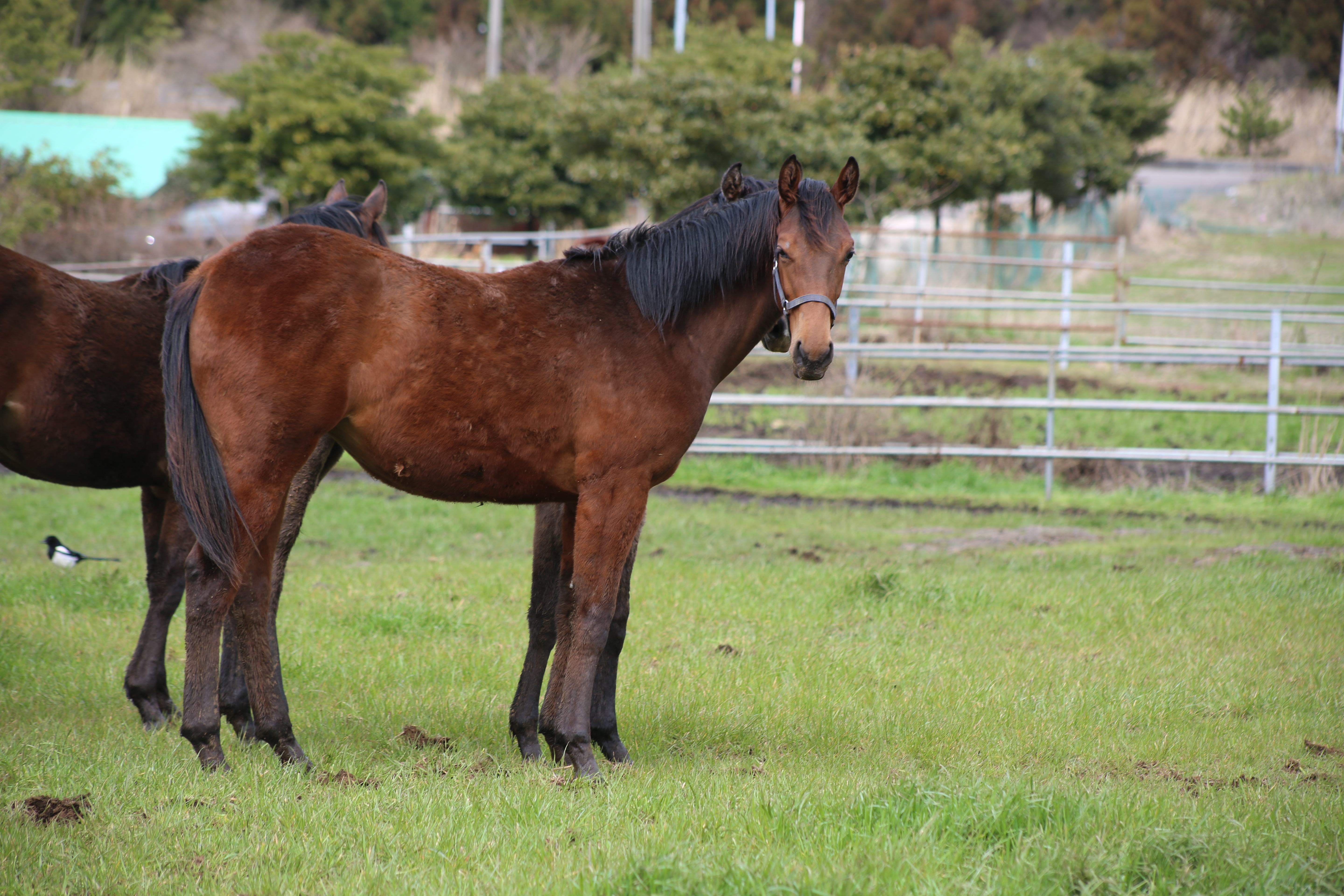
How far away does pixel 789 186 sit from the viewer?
397 cm

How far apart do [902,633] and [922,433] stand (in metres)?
6.93

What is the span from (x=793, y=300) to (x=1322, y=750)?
281 centimetres

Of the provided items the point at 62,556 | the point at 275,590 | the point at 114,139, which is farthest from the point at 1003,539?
the point at 114,139

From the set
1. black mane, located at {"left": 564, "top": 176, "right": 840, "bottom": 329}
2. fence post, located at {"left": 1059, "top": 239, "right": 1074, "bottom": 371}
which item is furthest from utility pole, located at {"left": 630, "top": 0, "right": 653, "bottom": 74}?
black mane, located at {"left": 564, "top": 176, "right": 840, "bottom": 329}

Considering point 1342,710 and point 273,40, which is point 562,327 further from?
point 273,40

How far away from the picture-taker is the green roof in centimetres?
2780

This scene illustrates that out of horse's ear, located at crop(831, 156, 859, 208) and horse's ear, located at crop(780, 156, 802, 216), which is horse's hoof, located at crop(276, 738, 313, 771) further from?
horse's ear, located at crop(831, 156, 859, 208)

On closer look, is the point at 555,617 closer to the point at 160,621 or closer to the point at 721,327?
the point at 721,327

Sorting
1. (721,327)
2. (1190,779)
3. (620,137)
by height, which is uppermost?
(620,137)

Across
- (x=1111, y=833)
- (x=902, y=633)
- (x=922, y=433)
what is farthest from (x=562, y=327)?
(x=922, y=433)

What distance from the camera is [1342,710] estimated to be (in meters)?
4.80

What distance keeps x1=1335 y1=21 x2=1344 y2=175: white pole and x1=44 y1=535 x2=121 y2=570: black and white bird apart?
30.9 meters

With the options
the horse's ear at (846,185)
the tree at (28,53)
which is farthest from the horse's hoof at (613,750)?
the tree at (28,53)

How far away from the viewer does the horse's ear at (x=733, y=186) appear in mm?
4172
